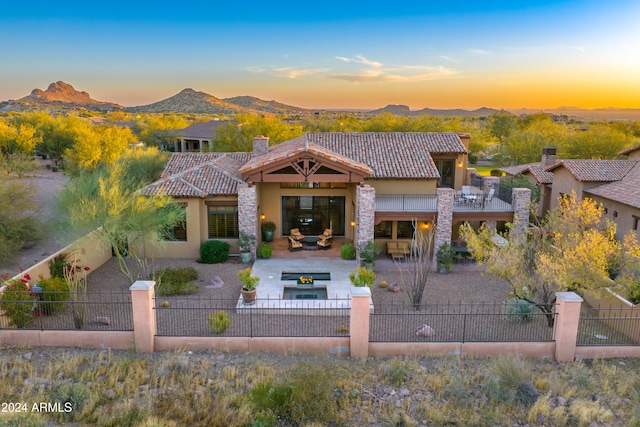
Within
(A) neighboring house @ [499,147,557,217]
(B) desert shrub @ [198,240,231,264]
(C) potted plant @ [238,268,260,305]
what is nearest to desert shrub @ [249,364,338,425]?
(C) potted plant @ [238,268,260,305]

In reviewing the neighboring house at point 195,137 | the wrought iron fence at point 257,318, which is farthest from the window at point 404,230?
the neighboring house at point 195,137

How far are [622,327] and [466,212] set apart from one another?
7920mm

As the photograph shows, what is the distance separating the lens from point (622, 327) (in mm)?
14672

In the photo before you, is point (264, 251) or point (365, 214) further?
point (264, 251)

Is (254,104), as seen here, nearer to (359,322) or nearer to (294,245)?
(294,245)

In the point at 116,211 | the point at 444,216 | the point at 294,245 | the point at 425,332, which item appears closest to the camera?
the point at 425,332

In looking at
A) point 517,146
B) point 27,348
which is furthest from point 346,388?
point 517,146

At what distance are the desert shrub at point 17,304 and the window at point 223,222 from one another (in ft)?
29.4

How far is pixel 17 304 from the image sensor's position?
1383 cm

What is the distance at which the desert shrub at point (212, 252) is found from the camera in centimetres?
2122

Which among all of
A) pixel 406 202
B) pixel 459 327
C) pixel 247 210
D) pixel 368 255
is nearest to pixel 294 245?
pixel 247 210

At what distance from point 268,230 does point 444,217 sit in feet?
29.4

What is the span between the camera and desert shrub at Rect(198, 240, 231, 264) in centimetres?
2122

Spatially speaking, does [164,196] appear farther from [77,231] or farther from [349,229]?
[349,229]
